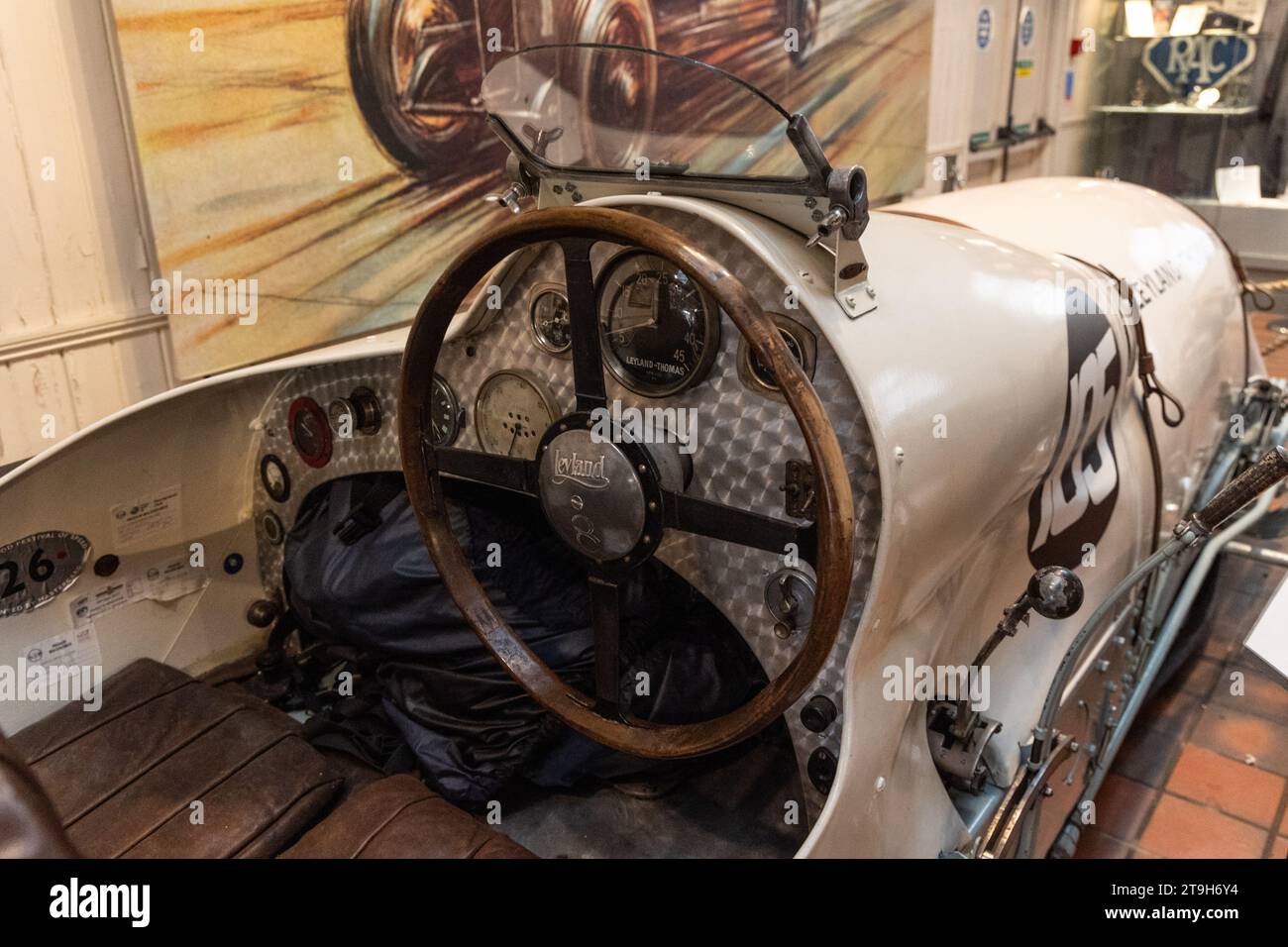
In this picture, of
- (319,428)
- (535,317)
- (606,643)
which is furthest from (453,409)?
(606,643)

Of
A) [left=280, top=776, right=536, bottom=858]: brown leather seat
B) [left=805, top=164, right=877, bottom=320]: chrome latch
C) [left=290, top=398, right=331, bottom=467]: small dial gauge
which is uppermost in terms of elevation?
[left=805, top=164, right=877, bottom=320]: chrome latch

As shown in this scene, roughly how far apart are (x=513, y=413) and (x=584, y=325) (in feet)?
1.05

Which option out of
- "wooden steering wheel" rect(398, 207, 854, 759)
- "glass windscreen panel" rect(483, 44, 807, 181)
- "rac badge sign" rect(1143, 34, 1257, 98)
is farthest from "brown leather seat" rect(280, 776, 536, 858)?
"rac badge sign" rect(1143, 34, 1257, 98)

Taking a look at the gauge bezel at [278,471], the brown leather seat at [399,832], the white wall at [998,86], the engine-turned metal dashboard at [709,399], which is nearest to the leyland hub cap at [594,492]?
the engine-turned metal dashboard at [709,399]

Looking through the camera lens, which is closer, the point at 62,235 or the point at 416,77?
the point at 62,235

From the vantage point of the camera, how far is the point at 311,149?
277 cm

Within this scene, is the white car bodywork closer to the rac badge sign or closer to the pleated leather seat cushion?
the pleated leather seat cushion

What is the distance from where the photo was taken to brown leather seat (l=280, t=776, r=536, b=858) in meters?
1.61

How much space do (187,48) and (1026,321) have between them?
6.80 ft

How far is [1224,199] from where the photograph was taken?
6180 millimetres

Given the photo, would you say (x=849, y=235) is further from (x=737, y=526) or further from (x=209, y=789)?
(x=209, y=789)
